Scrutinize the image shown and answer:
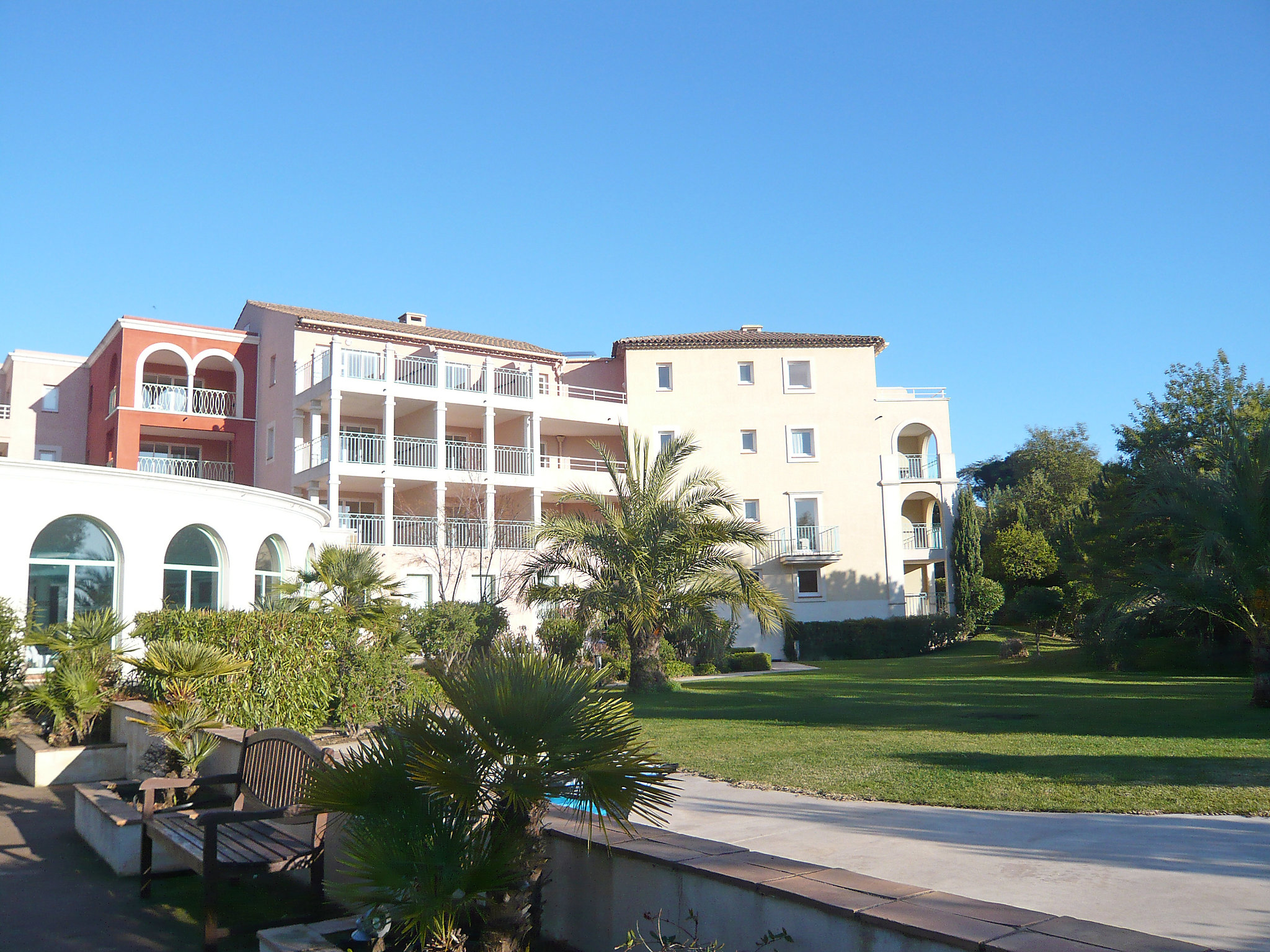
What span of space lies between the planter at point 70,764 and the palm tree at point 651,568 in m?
9.15

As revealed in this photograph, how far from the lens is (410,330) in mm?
36781

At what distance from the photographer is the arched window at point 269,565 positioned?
61.2 feet

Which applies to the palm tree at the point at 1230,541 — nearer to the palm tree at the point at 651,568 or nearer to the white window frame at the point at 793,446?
the palm tree at the point at 651,568

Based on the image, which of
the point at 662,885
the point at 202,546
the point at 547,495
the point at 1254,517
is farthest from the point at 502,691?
the point at 547,495

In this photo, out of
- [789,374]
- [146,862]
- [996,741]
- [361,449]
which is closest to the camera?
[146,862]

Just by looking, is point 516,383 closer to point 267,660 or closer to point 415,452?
point 415,452

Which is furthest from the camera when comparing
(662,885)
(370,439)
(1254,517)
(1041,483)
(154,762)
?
(1041,483)

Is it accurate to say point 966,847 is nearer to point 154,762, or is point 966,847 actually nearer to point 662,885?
point 662,885

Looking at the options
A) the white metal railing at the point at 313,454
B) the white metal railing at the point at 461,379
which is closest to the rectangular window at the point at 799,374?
the white metal railing at the point at 461,379

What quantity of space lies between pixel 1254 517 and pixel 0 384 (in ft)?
146

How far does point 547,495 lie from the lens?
35844mm

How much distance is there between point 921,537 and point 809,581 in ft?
17.4

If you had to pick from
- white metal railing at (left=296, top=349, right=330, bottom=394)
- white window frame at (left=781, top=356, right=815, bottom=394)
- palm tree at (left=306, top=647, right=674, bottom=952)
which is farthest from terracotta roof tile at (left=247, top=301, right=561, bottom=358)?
palm tree at (left=306, top=647, right=674, bottom=952)

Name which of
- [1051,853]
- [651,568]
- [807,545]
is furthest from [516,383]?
[1051,853]
